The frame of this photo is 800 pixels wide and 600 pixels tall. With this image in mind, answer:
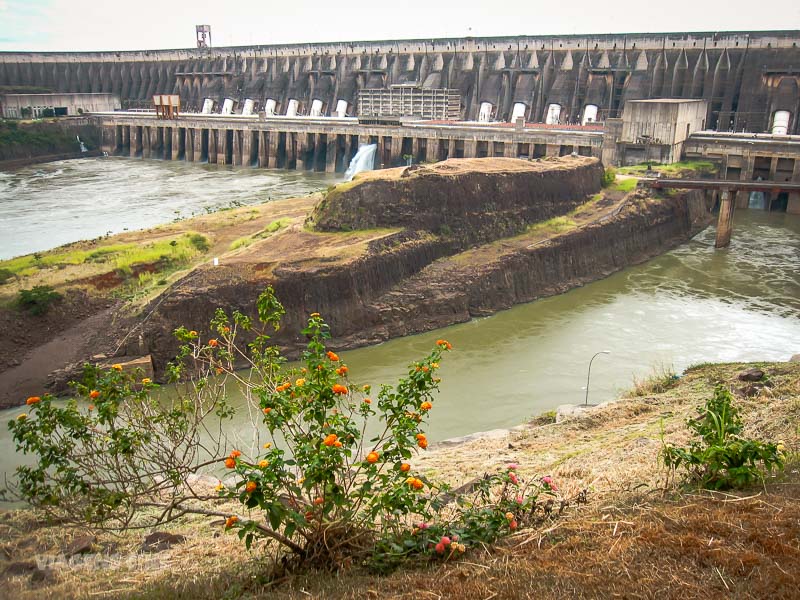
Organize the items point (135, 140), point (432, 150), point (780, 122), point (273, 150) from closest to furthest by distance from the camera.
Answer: point (780, 122), point (432, 150), point (273, 150), point (135, 140)

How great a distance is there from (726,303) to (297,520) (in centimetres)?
2385

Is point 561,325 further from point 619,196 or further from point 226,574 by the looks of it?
point 226,574

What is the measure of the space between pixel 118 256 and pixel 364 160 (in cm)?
2778

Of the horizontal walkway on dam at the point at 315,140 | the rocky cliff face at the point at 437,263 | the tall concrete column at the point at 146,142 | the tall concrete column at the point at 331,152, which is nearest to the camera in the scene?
the rocky cliff face at the point at 437,263

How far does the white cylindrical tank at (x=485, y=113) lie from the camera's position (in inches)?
2234

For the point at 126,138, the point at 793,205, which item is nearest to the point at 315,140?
the point at 126,138

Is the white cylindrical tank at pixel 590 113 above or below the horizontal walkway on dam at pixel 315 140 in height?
above

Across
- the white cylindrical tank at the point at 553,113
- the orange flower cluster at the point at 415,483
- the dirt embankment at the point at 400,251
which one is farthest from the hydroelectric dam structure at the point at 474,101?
the orange flower cluster at the point at 415,483

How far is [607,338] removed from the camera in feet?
75.2

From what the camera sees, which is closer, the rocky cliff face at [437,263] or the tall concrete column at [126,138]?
the rocky cliff face at [437,263]

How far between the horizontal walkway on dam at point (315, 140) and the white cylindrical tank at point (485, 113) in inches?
226

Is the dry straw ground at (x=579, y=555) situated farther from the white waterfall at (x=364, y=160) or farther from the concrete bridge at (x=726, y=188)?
the white waterfall at (x=364, y=160)

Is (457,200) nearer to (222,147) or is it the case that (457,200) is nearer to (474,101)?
(474,101)

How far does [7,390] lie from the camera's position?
1864cm
